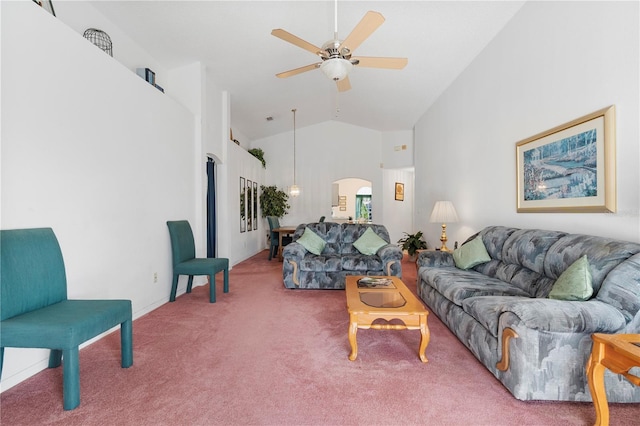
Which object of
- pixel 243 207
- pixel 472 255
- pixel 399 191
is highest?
pixel 399 191

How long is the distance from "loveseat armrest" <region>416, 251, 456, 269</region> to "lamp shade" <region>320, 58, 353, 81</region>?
233cm

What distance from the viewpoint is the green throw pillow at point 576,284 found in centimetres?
198

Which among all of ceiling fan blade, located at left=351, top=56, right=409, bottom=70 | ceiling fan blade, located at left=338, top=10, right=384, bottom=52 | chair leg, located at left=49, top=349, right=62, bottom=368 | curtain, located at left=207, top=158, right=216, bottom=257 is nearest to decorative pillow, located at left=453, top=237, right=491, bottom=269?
ceiling fan blade, located at left=351, top=56, right=409, bottom=70

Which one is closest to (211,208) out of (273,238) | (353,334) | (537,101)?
(273,238)

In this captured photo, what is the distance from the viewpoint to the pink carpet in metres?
1.73

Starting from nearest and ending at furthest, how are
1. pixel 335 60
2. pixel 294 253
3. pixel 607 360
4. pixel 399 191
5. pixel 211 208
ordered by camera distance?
pixel 607 360 → pixel 335 60 → pixel 294 253 → pixel 211 208 → pixel 399 191

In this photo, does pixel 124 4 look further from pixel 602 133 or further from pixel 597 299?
pixel 597 299

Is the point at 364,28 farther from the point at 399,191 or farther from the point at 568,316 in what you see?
the point at 399,191

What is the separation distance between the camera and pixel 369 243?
4883mm

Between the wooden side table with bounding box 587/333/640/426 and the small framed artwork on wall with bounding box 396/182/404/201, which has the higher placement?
the small framed artwork on wall with bounding box 396/182/404/201

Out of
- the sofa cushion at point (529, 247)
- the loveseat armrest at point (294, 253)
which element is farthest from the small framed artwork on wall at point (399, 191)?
the sofa cushion at point (529, 247)

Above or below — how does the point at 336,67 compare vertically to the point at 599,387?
above

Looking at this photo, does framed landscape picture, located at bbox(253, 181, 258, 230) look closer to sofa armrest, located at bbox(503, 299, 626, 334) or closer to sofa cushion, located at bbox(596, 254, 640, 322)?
sofa armrest, located at bbox(503, 299, 626, 334)

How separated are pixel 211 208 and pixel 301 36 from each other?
3.17 m
